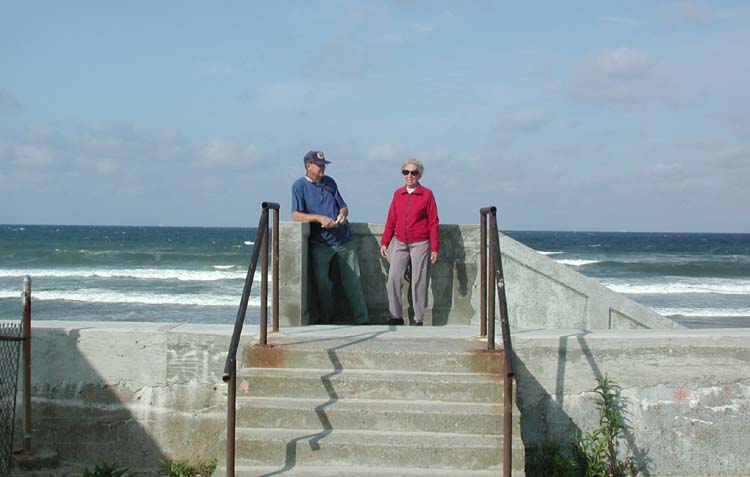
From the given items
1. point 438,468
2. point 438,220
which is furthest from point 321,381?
point 438,220

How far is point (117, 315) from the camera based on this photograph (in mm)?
21312

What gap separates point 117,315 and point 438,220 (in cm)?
1660

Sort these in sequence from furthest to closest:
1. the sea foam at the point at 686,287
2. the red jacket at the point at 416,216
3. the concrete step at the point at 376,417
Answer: the sea foam at the point at 686,287, the red jacket at the point at 416,216, the concrete step at the point at 376,417

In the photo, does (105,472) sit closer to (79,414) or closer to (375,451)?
(79,414)

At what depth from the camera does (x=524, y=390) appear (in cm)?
534

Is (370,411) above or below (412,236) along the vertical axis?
below

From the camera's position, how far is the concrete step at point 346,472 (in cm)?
438

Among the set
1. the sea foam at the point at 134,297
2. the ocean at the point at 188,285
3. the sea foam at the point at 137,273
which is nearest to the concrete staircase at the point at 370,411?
the ocean at the point at 188,285

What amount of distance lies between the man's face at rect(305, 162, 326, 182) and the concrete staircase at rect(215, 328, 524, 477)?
74.1 inches

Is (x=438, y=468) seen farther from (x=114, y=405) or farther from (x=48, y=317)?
(x=48, y=317)

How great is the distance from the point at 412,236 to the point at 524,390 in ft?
6.79

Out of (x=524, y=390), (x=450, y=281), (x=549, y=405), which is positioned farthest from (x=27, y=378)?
(x=450, y=281)

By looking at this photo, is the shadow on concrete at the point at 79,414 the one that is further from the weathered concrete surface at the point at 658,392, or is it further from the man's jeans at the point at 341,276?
the weathered concrete surface at the point at 658,392

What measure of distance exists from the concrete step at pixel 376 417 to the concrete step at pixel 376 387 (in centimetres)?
12
